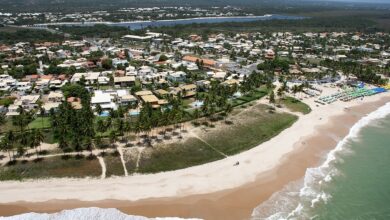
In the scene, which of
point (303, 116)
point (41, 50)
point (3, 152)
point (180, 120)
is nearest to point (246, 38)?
point (41, 50)

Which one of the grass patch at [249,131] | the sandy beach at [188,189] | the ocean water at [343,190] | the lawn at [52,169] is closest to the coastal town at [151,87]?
the grass patch at [249,131]

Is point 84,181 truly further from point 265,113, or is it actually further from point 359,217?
point 265,113

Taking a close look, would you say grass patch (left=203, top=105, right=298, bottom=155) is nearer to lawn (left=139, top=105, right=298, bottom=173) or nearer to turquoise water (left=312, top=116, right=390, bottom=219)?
lawn (left=139, top=105, right=298, bottom=173)

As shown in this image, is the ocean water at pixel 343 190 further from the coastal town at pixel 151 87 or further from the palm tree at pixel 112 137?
the palm tree at pixel 112 137

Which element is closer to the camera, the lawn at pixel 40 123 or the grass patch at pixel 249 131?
the grass patch at pixel 249 131

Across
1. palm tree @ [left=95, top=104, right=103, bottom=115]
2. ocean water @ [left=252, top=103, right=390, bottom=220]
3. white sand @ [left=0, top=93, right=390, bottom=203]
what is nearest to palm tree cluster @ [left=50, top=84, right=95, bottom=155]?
palm tree @ [left=95, top=104, right=103, bottom=115]
